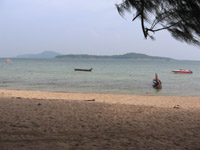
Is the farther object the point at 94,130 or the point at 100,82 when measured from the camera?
the point at 100,82

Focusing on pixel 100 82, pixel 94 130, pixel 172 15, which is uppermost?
pixel 172 15

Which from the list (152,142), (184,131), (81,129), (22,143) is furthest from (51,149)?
(184,131)

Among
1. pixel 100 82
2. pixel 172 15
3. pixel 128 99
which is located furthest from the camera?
pixel 100 82

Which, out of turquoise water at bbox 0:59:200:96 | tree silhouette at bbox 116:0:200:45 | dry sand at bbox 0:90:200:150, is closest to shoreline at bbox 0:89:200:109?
turquoise water at bbox 0:59:200:96

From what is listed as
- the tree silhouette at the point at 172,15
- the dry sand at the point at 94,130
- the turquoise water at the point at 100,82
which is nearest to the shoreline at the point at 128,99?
the turquoise water at the point at 100,82

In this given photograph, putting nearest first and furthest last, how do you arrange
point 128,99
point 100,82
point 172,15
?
point 172,15 < point 128,99 < point 100,82

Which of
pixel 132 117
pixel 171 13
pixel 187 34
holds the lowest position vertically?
pixel 132 117

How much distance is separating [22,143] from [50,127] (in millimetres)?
1022

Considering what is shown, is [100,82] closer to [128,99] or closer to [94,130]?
[128,99]

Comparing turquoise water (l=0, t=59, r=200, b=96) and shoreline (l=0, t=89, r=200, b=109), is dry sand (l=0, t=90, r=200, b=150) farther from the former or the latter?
turquoise water (l=0, t=59, r=200, b=96)

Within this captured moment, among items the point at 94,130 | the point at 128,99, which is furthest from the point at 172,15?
the point at 128,99

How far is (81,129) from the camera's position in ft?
14.6

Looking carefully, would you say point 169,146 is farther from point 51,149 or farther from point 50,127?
point 50,127

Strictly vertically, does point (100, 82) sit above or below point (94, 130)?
below
